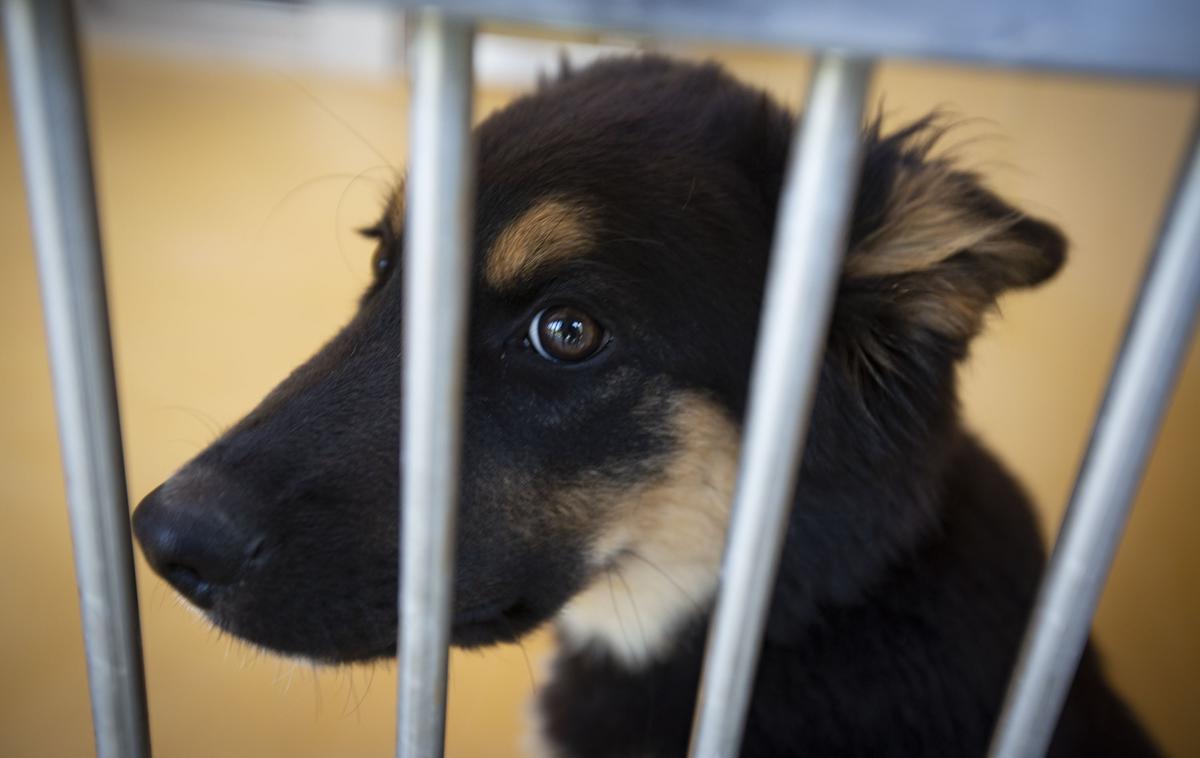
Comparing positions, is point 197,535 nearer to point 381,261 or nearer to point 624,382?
point 624,382

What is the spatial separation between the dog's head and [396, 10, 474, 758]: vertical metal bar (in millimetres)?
430

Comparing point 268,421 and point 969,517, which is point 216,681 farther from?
point 969,517

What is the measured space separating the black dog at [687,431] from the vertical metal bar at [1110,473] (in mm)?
596

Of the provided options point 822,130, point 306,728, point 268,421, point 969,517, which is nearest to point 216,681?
point 306,728

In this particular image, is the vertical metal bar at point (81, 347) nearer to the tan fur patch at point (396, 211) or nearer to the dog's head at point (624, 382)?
the dog's head at point (624, 382)

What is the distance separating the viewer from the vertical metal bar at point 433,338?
22.1 inches

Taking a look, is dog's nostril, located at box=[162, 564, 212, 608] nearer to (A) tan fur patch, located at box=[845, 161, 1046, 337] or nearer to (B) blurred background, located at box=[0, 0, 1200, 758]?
(B) blurred background, located at box=[0, 0, 1200, 758]

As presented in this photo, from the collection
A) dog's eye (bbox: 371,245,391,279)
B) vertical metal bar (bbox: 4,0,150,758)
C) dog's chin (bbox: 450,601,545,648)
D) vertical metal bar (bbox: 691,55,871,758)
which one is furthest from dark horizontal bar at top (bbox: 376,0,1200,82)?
dog's eye (bbox: 371,245,391,279)

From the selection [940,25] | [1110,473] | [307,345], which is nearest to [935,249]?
[1110,473]

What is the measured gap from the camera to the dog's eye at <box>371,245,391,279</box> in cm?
152

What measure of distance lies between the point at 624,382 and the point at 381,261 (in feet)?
1.90

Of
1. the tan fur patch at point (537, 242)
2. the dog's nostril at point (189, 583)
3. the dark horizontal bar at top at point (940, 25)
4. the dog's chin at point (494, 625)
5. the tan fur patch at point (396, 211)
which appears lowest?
the dog's chin at point (494, 625)

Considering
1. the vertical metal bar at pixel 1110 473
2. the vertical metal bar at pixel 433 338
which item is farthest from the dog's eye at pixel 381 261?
the vertical metal bar at pixel 1110 473

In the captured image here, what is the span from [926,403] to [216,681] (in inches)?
73.6
